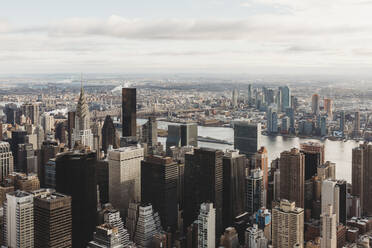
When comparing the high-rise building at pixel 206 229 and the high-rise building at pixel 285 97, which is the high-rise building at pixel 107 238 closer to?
the high-rise building at pixel 206 229

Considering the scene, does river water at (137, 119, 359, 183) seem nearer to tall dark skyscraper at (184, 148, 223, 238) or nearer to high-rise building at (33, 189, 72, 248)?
tall dark skyscraper at (184, 148, 223, 238)

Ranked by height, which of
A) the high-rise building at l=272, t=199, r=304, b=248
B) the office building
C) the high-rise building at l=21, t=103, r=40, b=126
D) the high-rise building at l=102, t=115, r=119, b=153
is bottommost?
the office building

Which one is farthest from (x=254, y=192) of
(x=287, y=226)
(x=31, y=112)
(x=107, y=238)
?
(x=31, y=112)

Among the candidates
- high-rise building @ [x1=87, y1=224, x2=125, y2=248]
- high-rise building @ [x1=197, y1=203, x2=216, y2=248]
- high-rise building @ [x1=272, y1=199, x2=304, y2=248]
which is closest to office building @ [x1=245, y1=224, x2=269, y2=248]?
high-rise building @ [x1=272, y1=199, x2=304, y2=248]

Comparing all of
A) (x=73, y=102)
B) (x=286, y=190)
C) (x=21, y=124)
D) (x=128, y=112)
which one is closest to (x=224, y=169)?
(x=286, y=190)

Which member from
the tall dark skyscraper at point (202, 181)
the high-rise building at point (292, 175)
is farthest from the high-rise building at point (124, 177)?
the high-rise building at point (292, 175)

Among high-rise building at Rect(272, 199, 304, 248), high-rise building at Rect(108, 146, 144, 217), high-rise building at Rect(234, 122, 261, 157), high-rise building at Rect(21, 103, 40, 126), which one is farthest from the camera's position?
high-rise building at Rect(21, 103, 40, 126)
